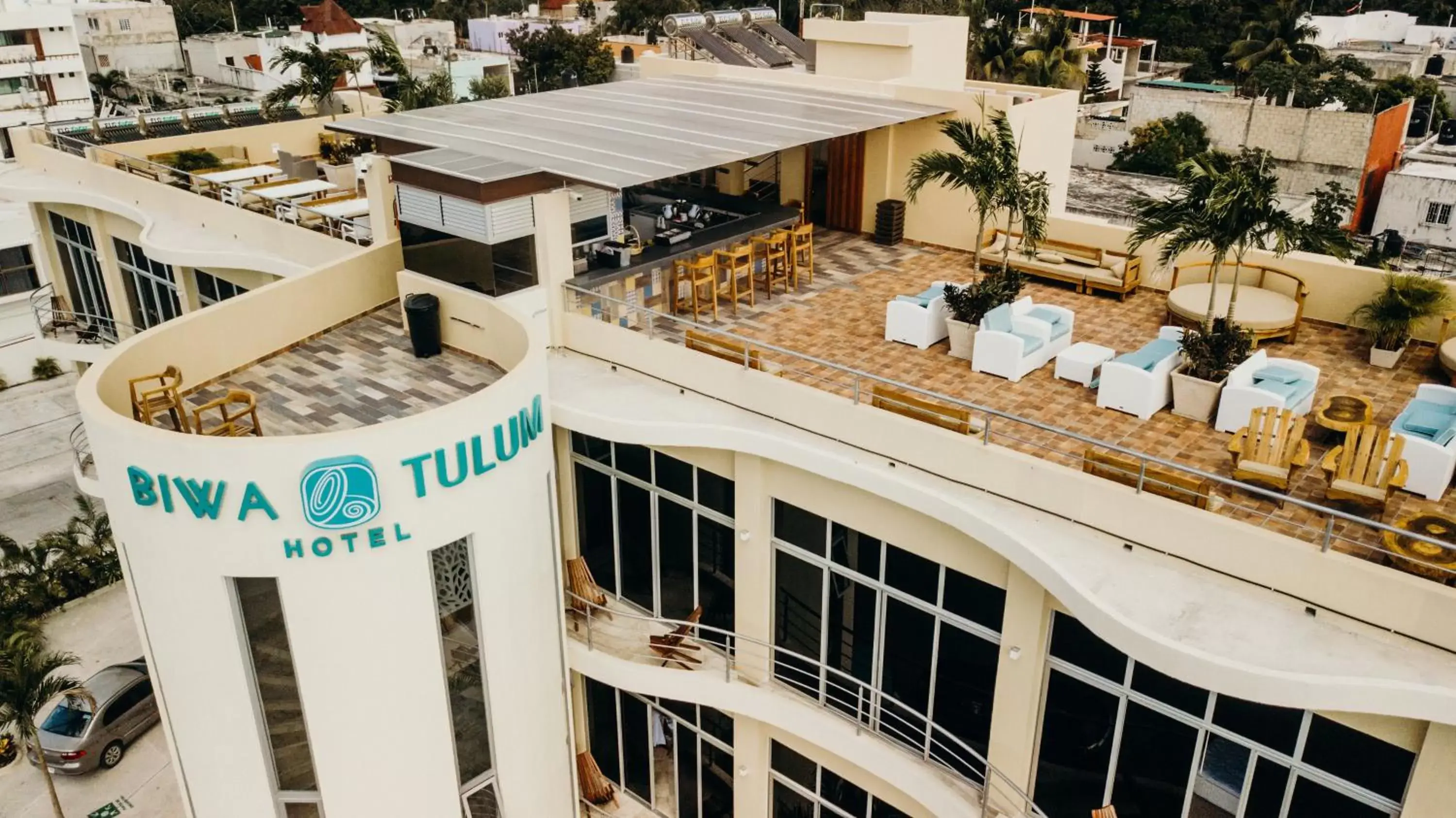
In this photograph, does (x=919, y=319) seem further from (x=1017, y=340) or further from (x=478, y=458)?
(x=478, y=458)

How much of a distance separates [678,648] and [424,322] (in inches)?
266

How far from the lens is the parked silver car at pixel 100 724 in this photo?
21.8 metres

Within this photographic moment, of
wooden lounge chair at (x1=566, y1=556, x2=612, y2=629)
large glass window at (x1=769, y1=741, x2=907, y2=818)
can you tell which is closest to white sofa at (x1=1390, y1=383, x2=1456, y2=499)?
large glass window at (x1=769, y1=741, x2=907, y2=818)

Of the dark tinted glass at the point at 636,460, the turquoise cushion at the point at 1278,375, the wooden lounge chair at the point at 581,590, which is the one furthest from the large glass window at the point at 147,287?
the turquoise cushion at the point at 1278,375

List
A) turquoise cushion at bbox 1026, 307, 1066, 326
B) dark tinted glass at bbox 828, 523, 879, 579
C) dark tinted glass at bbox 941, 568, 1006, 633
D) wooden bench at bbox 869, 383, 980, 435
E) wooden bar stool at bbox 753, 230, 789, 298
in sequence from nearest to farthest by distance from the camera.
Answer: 1. dark tinted glass at bbox 941, 568, 1006, 633
2. wooden bench at bbox 869, 383, 980, 435
3. dark tinted glass at bbox 828, 523, 879, 579
4. turquoise cushion at bbox 1026, 307, 1066, 326
5. wooden bar stool at bbox 753, 230, 789, 298

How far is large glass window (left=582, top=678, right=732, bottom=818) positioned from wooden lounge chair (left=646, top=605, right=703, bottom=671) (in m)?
1.47

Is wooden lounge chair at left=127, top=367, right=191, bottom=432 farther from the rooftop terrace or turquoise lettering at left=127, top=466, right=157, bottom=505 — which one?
the rooftop terrace

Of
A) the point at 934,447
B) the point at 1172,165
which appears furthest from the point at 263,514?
the point at 1172,165

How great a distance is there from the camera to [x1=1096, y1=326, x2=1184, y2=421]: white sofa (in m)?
14.7

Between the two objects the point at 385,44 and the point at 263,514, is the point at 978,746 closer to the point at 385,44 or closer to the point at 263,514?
the point at 263,514

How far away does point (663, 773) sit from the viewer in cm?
1956

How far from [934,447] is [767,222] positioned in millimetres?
8363

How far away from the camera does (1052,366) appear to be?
16703 millimetres

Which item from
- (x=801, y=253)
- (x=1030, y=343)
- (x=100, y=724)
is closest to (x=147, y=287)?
(x=100, y=724)
